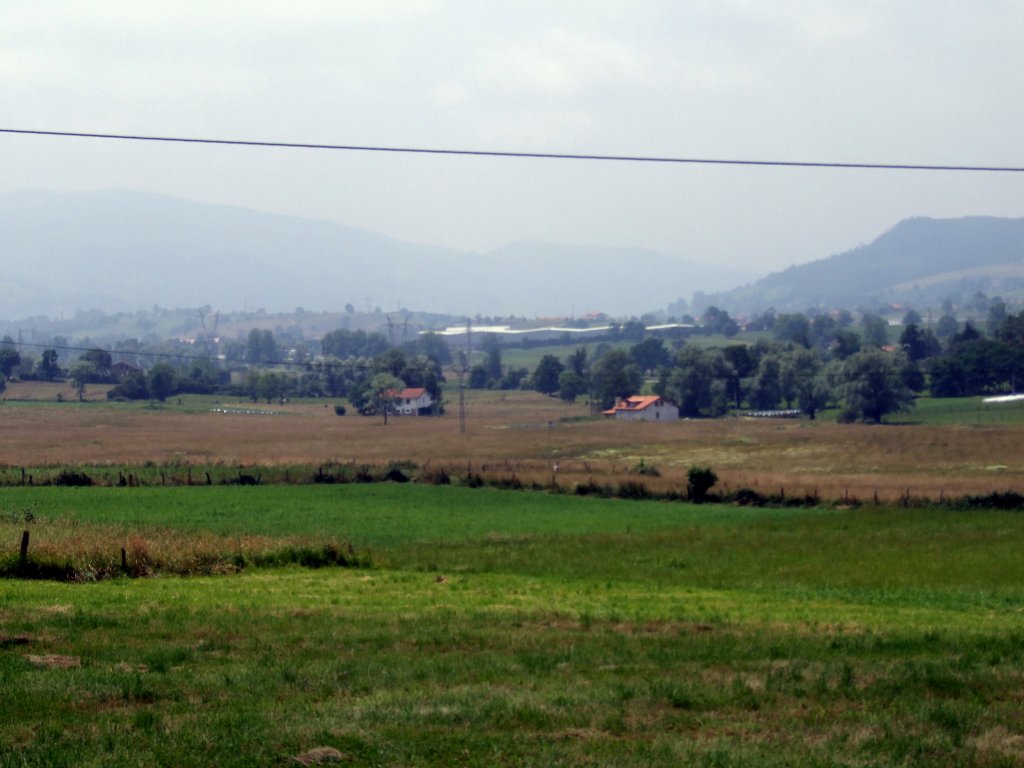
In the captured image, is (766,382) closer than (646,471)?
No

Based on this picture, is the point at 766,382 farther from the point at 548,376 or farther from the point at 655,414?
the point at 548,376

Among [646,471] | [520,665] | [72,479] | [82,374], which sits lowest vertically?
[646,471]

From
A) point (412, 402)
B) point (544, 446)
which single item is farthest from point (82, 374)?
point (544, 446)

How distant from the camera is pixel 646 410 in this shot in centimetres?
12212

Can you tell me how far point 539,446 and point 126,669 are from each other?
7534 centimetres

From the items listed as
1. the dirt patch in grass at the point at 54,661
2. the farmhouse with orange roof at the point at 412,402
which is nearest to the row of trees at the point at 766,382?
the farmhouse with orange roof at the point at 412,402

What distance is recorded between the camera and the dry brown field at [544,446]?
212 feet

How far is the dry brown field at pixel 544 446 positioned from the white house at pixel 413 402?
5372mm

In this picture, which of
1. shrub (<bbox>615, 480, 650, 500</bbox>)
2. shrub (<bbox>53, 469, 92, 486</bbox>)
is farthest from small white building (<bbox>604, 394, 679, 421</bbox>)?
shrub (<bbox>53, 469, 92, 486</bbox>)

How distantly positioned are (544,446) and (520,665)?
245ft

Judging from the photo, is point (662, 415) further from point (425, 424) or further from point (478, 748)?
point (478, 748)

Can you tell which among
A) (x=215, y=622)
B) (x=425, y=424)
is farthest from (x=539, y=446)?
(x=215, y=622)

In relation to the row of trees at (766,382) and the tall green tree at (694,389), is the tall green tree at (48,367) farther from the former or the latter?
the tall green tree at (694,389)

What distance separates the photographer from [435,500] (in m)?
53.8
